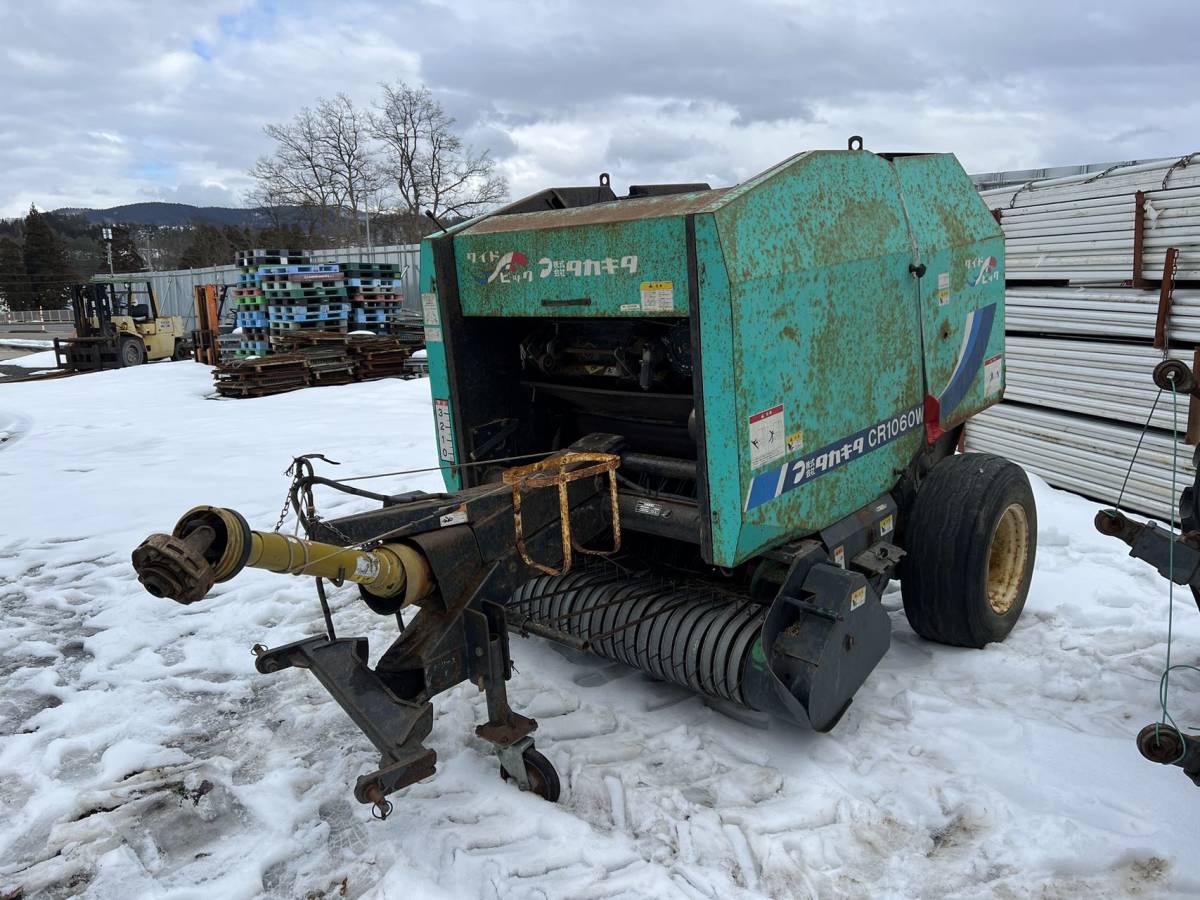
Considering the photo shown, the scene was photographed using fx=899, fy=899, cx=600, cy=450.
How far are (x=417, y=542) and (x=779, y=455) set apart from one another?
1.30 m

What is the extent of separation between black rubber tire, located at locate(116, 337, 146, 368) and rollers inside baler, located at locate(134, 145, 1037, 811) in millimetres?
19598

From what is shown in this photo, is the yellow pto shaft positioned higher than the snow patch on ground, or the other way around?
the snow patch on ground

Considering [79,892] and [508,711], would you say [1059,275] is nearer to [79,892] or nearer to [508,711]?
[508,711]

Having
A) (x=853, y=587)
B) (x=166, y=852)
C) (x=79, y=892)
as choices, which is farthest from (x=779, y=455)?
(x=79, y=892)

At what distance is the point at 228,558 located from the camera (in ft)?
7.59

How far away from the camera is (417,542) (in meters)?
2.93

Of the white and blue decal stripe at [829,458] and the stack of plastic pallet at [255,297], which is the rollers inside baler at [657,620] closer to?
the white and blue decal stripe at [829,458]

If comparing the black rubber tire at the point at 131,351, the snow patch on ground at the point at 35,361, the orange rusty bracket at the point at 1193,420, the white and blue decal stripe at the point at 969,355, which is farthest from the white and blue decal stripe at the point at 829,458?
the snow patch on ground at the point at 35,361

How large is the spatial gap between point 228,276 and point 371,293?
16350 mm

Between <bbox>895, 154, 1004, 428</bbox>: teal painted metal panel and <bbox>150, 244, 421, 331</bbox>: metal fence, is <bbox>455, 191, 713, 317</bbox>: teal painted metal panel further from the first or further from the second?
<bbox>150, 244, 421, 331</bbox>: metal fence

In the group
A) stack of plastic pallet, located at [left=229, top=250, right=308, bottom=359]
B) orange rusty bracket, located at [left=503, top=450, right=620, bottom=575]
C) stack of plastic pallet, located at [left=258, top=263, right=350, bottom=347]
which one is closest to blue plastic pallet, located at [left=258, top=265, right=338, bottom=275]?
stack of plastic pallet, located at [left=258, top=263, right=350, bottom=347]

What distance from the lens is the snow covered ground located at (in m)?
2.80

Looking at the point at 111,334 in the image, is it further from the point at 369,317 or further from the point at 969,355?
the point at 969,355

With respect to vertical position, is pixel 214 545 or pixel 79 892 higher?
pixel 214 545
